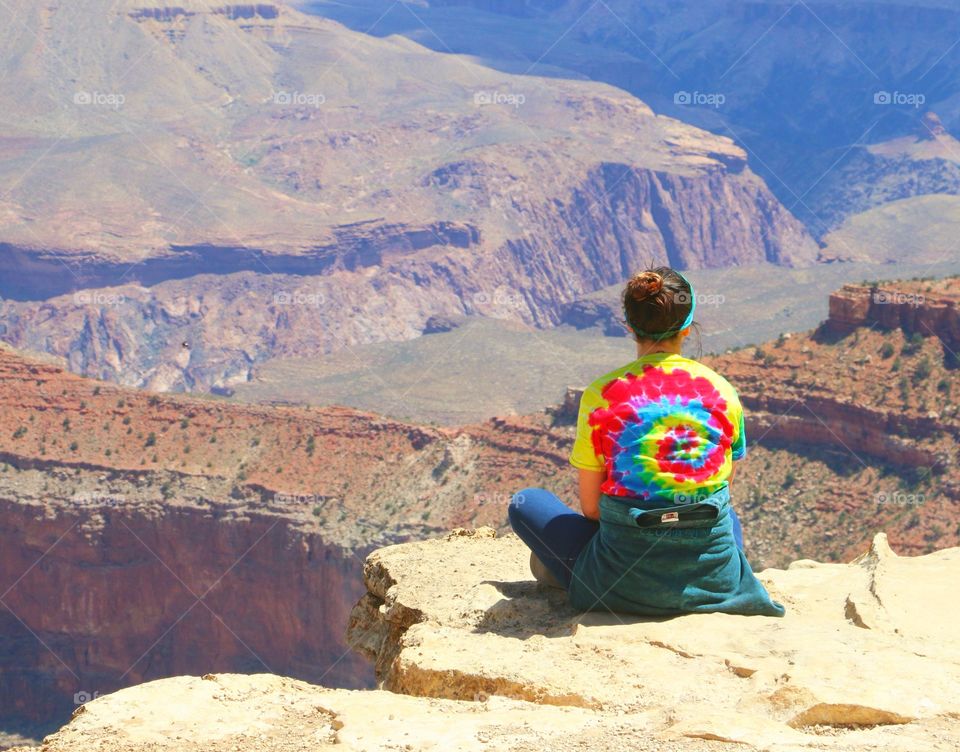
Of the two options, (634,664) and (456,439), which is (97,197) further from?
(634,664)

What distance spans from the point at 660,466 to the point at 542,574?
2149mm

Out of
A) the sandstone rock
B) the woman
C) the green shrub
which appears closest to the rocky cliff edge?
the sandstone rock

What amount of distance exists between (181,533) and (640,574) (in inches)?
2222

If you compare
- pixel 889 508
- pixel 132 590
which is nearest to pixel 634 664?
pixel 889 508

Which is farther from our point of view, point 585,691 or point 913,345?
point 913,345

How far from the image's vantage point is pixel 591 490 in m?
13.1

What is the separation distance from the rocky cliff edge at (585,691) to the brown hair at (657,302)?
2.27 m

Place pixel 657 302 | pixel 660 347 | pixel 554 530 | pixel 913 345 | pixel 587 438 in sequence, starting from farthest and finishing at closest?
pixel 913 345, pixel 554 530, pixel 660 347, pixel 587 438, pixel 657 302

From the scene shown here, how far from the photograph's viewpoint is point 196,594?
6788 cm

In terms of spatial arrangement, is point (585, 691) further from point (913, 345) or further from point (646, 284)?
point (913, 345)

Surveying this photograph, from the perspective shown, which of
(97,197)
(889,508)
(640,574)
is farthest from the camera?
(97,197)

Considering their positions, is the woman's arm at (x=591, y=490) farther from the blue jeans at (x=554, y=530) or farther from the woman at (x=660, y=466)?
the blue jeans at (x=554, y=530)

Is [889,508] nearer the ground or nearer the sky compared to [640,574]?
nearer the ground

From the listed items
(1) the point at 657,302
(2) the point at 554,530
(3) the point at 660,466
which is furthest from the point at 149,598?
(1) the point at 657,302
